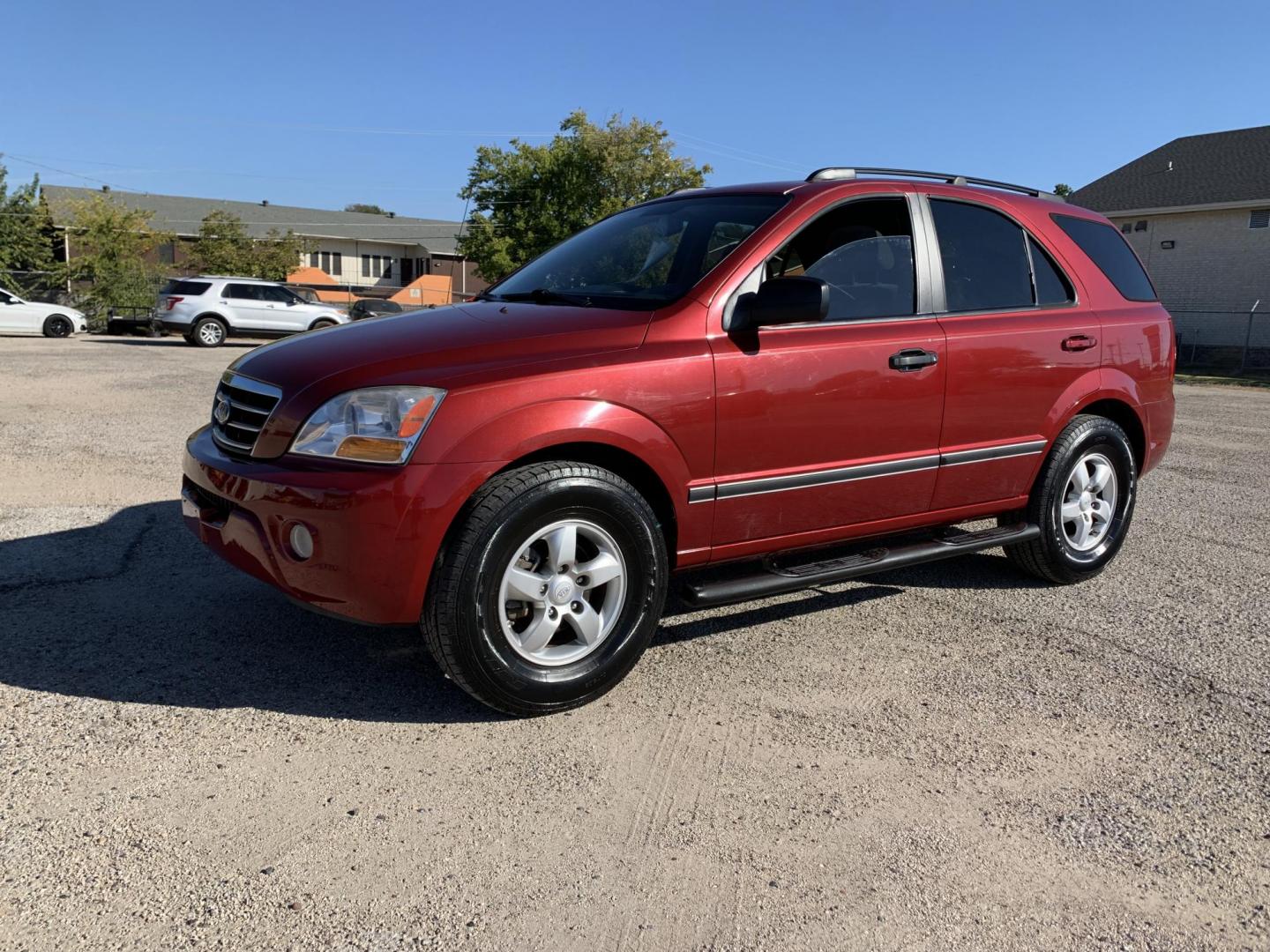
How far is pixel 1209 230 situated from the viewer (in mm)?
28922

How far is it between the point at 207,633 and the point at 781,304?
267 cm

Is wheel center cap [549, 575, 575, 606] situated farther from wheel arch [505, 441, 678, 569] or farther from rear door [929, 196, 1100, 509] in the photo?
rear door [929, 196, 1100, 509]

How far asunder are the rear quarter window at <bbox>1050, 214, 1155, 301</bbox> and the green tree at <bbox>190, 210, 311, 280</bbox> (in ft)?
139

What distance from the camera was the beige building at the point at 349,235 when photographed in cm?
5169

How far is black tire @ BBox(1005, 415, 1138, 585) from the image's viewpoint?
4.84 meters

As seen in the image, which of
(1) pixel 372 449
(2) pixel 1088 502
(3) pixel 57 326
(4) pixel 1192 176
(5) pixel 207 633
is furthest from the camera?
(4) pixel 1192 176

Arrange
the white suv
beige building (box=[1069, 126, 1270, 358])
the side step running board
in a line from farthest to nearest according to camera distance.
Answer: beige building (box=[1069, 126, 1270, 358]), the white suv, the side step running board

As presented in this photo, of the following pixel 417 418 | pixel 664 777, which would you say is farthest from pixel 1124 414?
pixel 417 418

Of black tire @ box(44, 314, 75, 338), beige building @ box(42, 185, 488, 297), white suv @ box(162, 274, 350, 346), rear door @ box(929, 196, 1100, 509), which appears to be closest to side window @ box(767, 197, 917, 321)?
rear door @ box(929, 196, 1100, 509)

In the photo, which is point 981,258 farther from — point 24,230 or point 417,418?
point 24,230

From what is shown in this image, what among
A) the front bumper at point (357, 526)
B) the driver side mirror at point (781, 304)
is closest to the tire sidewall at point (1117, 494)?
the driver side mirror at point (781, 304)

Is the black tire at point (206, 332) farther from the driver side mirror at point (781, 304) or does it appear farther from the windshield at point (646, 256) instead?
the driver side mirror at point (781, 304)

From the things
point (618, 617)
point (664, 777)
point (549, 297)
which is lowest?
point (664, 777)

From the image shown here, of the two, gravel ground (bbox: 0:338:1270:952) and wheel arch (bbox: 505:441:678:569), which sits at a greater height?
wheel arch (bbox: 505:441:678:569)
